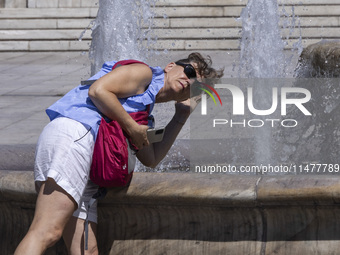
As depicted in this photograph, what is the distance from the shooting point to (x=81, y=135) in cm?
332

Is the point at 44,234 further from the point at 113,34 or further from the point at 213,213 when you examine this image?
the point at 113,34

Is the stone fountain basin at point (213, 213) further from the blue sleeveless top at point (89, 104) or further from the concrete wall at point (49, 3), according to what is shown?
the concrete wall at point (49, 3)

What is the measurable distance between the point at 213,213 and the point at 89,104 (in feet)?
2.51

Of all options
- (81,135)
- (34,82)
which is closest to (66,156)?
(81,135)

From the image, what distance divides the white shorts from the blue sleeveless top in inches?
1.5

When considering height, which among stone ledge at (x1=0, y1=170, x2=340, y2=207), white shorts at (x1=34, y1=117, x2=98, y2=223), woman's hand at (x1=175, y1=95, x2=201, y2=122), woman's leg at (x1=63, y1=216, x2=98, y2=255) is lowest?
woman's leg at (x1=63, y1=216, x2=98, y2=255)

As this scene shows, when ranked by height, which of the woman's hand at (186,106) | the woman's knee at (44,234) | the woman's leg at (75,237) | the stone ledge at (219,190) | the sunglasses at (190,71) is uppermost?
the sunglasses at (190,71)

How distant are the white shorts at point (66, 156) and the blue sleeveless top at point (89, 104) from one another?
0.04 m

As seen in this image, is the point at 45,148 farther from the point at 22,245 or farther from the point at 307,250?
the point at 307,250

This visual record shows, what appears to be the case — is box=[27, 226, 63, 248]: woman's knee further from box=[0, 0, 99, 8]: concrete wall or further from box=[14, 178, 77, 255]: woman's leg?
box=[0, 0, 99, 8]: concrete wall

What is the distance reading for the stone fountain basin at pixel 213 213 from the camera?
3.34 m

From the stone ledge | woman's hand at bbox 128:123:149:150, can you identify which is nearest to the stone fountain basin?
the stone ledge

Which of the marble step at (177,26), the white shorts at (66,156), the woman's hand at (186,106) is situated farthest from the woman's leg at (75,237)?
the marble step at (177,26)

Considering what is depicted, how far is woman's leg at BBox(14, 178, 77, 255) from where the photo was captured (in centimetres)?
Answer: 317
